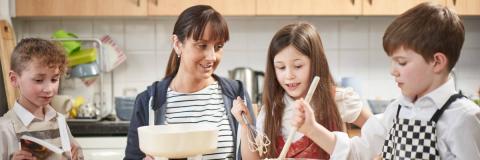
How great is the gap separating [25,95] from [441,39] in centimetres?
97

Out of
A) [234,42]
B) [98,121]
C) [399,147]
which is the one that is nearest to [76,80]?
[98,121]

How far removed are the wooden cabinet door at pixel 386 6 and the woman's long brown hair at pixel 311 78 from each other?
1.33 m

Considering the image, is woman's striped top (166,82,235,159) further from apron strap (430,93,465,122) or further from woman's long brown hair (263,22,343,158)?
apron strap (430,93,465,122)

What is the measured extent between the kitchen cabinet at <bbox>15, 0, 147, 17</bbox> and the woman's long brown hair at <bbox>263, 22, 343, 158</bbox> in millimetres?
1324

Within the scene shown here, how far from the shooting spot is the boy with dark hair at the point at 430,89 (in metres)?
0.91

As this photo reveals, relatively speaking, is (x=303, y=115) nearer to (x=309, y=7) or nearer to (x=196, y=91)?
(x=196, y=91)

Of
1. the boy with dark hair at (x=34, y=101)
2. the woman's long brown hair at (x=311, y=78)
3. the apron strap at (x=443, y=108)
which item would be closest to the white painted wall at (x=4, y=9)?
the boy with dark hair at (x=34, y=101)

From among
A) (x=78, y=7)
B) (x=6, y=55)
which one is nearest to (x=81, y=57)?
(x=78, y=7)

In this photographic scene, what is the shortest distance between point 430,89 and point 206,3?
171cm

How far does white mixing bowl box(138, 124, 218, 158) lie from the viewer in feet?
3.27

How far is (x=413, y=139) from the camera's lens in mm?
982

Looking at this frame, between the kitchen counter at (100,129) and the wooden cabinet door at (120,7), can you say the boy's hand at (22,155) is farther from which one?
the wooden cabinet door at (120,7)

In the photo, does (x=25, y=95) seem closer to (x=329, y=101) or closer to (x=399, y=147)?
(x=329, y=101)

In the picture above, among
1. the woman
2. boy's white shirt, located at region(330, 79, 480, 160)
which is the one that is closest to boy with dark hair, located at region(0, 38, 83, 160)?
the woman
